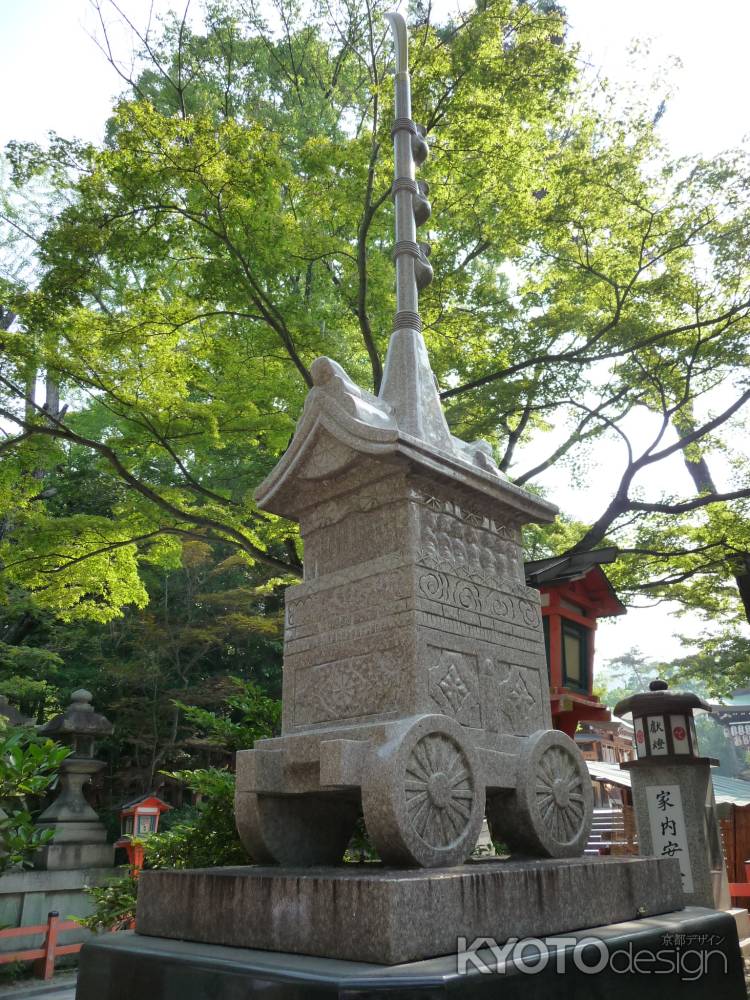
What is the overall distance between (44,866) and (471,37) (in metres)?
13.1

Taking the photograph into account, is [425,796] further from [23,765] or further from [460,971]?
[23,765]

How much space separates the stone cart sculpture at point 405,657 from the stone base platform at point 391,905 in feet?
1.19

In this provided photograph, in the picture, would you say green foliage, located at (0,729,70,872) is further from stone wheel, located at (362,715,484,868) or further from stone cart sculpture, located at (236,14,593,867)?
stone wheel, located at (362,715,484,868)

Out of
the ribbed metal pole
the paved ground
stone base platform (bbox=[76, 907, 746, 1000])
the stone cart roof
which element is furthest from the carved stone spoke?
the paved ground

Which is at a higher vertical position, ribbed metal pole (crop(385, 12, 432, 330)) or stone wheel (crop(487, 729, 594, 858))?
ribbed metal pole (crop(385, 12, 432, 330))

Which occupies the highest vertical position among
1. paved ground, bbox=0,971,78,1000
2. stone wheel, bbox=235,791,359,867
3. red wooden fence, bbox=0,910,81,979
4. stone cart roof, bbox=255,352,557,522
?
stone cart roof, bbox=255,352,557,522

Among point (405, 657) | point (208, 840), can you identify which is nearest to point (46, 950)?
point (208, 840)

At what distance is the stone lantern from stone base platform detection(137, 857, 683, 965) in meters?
9.97

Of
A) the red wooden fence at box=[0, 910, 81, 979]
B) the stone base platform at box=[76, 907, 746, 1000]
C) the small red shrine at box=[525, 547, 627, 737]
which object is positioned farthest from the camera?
the red wooden fence at box=[0, 910, 81, 979]

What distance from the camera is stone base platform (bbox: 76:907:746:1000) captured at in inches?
87.0

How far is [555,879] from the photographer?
3006mm

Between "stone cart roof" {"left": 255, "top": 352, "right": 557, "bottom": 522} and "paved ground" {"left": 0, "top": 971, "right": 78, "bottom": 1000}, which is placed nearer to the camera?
"stone cart roof" {"left": 255, "top": 352, "right": 557, "bottom": 522}

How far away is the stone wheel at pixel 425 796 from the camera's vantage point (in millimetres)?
3018

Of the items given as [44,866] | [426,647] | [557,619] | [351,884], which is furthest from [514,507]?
[44,866]
